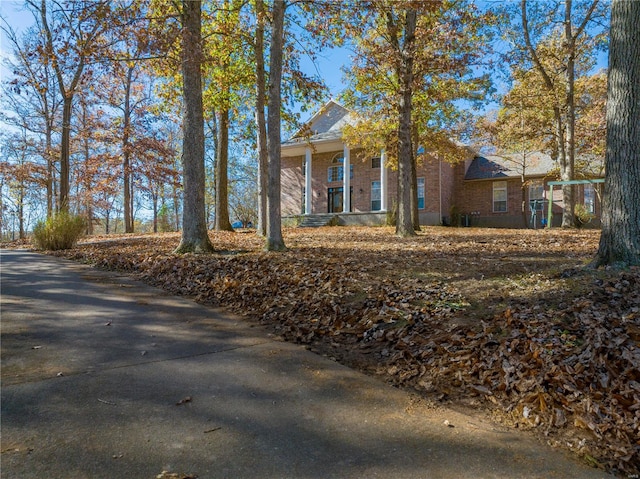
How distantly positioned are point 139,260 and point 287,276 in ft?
12.6

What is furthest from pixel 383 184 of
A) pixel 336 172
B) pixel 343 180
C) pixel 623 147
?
pixel 623 147

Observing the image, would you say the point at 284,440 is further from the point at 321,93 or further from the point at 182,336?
the point at 321,93

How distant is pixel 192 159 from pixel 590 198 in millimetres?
24542

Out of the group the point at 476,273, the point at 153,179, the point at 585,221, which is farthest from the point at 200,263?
the point at 585,221

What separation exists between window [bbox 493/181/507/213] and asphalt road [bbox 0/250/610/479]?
24.8 m

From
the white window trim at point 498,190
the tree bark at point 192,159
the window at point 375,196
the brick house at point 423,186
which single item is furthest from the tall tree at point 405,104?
the white window trim at point 498,190

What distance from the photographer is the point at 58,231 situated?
1102 cm

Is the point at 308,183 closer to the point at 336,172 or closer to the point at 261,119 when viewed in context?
the point at 336,172

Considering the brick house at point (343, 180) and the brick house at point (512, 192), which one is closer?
A: the brick house at point (343, 180)

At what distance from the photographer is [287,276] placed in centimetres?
585

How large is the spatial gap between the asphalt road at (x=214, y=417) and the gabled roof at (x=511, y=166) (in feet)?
76.6

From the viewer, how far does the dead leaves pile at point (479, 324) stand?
2.68 meters

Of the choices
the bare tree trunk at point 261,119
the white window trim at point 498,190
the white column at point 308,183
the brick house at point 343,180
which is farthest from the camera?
the white window trim at point 498,190

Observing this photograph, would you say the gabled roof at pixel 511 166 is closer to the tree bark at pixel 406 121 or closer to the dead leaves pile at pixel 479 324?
the tree bark at pixel 406 121
